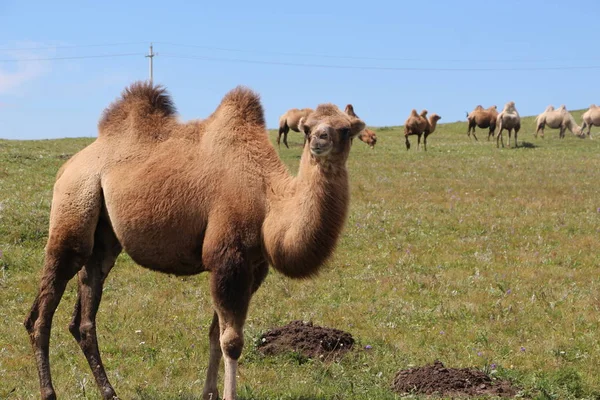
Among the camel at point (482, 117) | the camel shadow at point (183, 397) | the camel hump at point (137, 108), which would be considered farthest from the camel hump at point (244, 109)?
the camel at point (482, 117)

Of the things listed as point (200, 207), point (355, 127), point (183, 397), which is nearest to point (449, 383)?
point (183, 397)

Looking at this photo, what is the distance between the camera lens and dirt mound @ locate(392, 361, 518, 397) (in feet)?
22.4

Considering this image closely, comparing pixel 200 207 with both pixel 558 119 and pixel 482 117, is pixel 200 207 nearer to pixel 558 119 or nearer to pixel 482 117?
pixel 482 117

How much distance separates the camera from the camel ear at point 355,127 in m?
5.67

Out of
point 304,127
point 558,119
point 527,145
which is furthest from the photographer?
point 558,119

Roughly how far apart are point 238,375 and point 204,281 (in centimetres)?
397

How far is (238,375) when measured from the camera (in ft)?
24.6

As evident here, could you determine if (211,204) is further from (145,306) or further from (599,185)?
(599,185)

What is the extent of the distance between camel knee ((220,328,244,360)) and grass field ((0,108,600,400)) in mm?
955

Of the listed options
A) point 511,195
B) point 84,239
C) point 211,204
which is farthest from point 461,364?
point 511,195

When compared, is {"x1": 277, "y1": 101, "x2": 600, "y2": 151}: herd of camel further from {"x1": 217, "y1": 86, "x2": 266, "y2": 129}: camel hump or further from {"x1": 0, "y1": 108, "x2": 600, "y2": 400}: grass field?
{"x1": 217, "y1": 86, "x2": 266, "y2": 129}: camel hump

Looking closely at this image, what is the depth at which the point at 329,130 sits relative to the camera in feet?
17.8

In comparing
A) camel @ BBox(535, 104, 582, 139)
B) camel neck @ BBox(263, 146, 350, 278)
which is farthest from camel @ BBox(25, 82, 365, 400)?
camel @ BBox(535, 104, 582, 139)

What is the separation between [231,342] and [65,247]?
1.90 m
